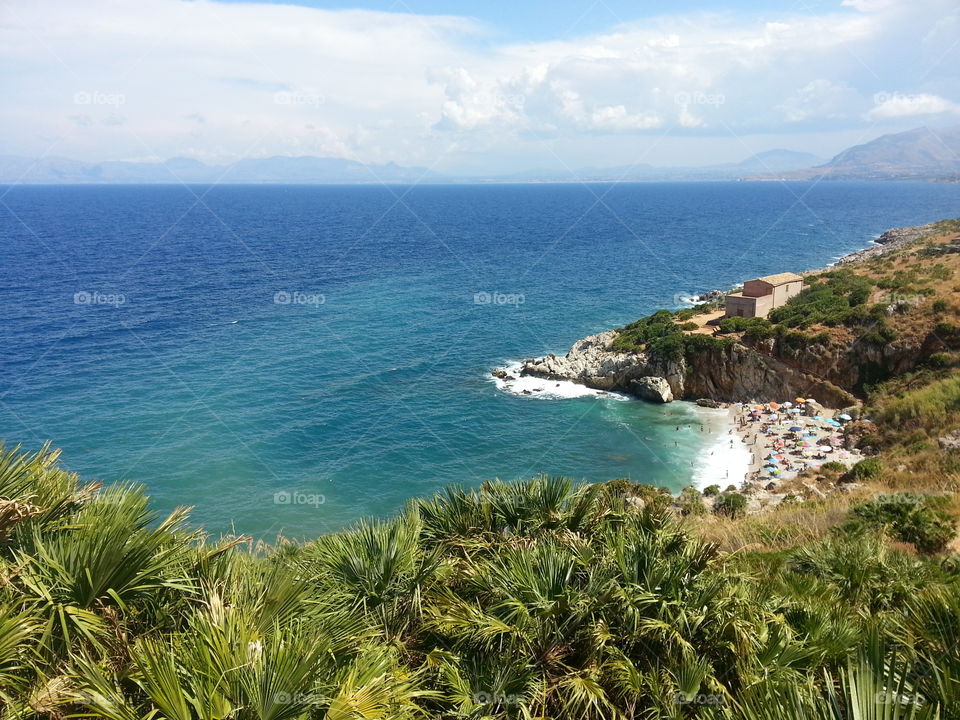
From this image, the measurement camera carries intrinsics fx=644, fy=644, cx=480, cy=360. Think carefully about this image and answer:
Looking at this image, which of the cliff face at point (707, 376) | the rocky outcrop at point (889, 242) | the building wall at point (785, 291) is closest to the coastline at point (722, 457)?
the cliff face at point (707, 376)

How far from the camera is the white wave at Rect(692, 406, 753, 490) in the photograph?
3175 cm

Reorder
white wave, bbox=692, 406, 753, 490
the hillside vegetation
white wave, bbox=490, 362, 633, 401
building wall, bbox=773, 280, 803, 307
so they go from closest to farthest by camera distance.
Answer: the hillside vegetation
white wave, bbox=692, 406, 753, 490
white wave, bbox=490, 362, 633, 401
building wall, bbox=773, 280, 803, 307

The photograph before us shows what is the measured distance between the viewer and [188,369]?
148 feet

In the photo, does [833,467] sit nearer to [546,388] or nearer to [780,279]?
[546,388]

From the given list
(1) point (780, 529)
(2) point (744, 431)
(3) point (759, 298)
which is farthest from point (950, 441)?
(3) point (759, 298)

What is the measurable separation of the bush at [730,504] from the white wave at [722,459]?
3.75 m

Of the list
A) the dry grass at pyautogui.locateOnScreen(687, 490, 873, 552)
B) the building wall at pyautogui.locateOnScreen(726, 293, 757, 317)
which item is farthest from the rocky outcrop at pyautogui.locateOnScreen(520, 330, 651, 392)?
the dry grass at pyautogui.locateOnScreen(687, 490, 873, 552)

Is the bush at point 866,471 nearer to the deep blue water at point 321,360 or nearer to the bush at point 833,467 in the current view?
the bush at point 833,467

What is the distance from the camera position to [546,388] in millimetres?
43125

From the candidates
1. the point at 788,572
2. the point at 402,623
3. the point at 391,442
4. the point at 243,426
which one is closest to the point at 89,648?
the point at 402,623

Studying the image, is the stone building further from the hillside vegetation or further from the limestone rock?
the hillside vegetation

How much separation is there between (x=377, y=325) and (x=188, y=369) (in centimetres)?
1701

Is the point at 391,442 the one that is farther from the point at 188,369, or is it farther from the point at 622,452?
the point at 188,369

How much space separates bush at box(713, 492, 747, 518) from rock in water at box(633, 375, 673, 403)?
13284mm
